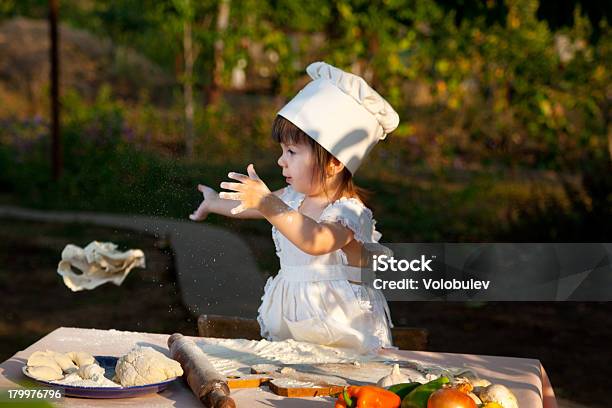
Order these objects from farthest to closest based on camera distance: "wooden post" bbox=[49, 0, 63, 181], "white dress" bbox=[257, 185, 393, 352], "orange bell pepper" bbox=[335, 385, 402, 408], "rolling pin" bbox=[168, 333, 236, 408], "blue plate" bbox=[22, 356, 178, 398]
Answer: "wooden post" bbox=[49, 0, 63, 181] → "white dress" bbox=[257, 185, 393, 352] → "blue plate" bbox=[22, 356, 178, 398] → "rolling pin" bbox=[168, 333, 236, 408] → "orange bell pepper" bbox=[335, 385, 402, 408]

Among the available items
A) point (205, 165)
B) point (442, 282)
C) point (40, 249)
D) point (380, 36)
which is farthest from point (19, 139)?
point (442, 282)

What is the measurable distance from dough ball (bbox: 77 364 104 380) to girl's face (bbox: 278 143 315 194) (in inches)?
35.8

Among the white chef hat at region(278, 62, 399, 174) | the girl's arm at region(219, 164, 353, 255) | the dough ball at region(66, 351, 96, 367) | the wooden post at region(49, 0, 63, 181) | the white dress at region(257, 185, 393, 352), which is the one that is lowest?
the dough ball at region(66, 351, 96, 367)

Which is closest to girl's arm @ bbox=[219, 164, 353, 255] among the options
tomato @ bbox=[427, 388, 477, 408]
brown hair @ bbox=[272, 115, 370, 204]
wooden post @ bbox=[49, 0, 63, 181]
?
brown hair @ bbox=[272, 115, 370, 204]

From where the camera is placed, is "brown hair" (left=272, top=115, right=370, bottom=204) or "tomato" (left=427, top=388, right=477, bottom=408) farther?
"brown hair" (left=272, top=115, right=370, bottom=204)

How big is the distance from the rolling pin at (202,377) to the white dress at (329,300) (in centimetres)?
49

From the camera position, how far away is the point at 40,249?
27.6 feet

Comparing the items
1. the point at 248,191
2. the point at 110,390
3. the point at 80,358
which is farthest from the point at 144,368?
the point at 248,191

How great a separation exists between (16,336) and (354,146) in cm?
387

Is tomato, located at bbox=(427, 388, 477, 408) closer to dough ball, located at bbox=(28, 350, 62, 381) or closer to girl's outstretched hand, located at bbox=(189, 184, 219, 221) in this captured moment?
dough ball, located at bbox=(28, 350, 62, 381)

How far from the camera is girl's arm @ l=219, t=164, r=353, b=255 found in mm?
2480

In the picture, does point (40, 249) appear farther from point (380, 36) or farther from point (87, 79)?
point (87, 79)

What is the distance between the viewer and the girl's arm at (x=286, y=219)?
8.14 feet

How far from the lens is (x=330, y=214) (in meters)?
2.94
